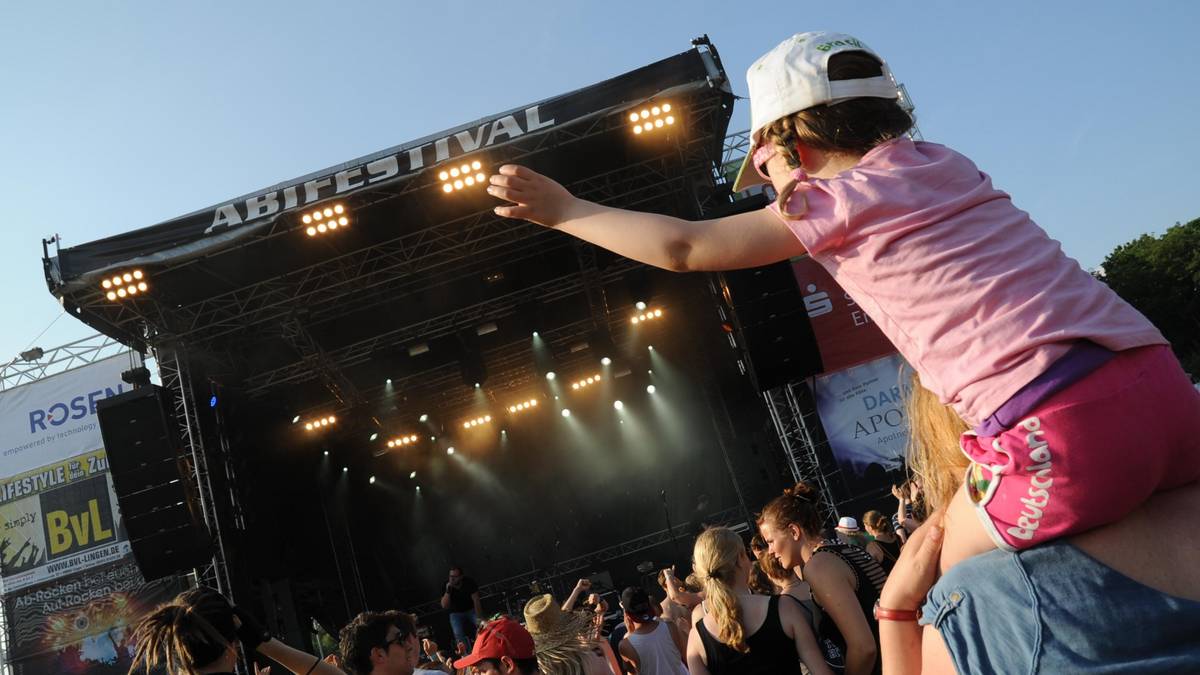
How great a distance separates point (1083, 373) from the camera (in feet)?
3.51

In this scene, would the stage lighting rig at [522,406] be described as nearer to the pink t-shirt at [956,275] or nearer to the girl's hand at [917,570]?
the girl's hand at [917,570]

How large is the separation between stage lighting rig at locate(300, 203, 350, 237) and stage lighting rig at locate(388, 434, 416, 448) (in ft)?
25.0

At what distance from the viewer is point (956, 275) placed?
1.17 meters

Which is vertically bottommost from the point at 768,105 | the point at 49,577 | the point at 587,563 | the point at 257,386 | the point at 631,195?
the point at 587,563

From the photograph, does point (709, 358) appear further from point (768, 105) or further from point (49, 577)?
point (768, 105)

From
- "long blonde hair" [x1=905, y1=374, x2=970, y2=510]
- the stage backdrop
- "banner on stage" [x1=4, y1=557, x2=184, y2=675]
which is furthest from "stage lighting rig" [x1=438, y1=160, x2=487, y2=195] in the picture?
"long blonde hair" [x1=905, y1=374, x2=970, y2=510]

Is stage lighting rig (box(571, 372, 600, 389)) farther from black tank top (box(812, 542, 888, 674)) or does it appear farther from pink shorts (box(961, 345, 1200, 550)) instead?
pink shorts (box(961, 345, 1200, 550))

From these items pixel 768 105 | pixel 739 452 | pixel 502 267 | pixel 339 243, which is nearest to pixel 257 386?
pixel 339 243

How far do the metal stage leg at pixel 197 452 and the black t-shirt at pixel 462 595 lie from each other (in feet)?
9.85

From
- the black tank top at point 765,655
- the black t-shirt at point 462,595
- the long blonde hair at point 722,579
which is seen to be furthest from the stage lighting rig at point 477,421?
the black tank top at point 765,655

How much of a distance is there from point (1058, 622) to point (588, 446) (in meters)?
19.8

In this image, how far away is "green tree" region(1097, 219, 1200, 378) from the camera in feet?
99.8

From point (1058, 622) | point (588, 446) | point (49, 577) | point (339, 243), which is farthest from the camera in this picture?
point (588, 446)

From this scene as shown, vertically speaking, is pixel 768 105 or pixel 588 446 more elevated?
pixel 588 446
